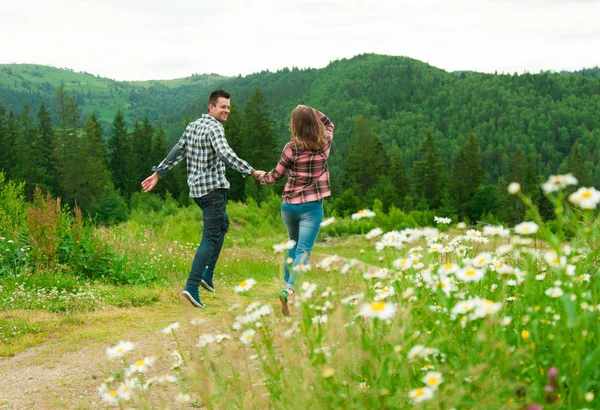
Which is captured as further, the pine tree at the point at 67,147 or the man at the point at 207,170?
the pine tree at the point at 67,147

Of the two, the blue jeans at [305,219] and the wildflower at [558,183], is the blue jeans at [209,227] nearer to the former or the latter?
the blue jeans at [305,219]

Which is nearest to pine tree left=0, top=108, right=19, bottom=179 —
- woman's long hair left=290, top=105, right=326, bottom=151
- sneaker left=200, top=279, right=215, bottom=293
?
sneaker left=200, top=279, right=215, bottom=293

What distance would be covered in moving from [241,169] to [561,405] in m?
4.33

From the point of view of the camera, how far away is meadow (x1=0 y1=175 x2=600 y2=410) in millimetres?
2047

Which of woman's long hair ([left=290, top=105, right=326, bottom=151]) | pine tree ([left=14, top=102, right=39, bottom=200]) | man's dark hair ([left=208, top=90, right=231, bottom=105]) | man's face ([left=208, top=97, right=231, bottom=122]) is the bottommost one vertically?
pine tree ([left=14, top=102, right=39, bottom=200])

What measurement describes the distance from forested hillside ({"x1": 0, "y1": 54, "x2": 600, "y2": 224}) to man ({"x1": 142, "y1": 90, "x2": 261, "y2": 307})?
89.9 ft

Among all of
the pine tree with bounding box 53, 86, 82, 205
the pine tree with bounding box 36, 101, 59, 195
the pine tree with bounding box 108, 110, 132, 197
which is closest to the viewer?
the pine tree with bounding box 53, 86, 82, 205

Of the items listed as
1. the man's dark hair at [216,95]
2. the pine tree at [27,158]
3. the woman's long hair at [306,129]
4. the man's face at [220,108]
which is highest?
the man's dark hair at [216,95]

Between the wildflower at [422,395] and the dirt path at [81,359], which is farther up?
the wildflower at [422,395]

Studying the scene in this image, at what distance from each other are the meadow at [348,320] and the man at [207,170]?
640 millimetres

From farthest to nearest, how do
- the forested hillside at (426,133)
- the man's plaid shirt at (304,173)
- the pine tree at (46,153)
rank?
the pine tree at (46,153), the forested hillside at (426,133), the man's plaid shirt at (304,173)

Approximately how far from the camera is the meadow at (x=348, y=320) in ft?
6.72

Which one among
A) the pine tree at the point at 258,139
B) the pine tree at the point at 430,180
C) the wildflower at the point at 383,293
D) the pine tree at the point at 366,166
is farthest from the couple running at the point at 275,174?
the pine tree at the point at 430,180

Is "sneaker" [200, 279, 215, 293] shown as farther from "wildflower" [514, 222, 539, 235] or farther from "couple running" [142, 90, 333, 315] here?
"wildflower" [514, 222, 539, 235]
